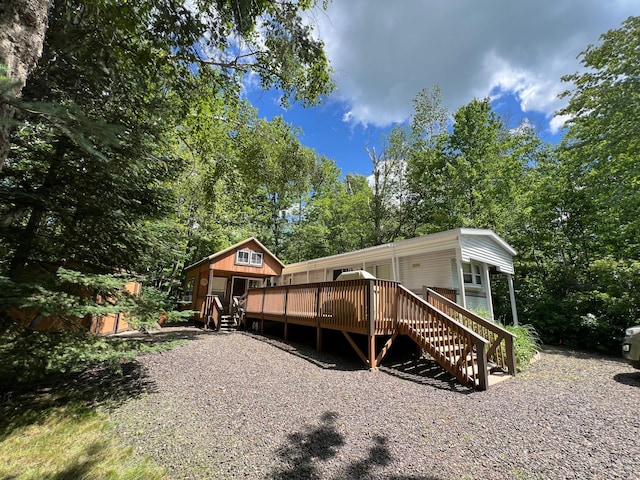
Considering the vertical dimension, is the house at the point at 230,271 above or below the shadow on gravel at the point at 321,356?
above

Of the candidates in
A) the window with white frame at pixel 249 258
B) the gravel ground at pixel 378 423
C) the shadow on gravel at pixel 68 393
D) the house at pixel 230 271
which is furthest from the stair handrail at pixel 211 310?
the shadow on gravel at pixel 68 393

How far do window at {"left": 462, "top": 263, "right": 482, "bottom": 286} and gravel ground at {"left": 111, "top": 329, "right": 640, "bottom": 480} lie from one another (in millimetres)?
4581

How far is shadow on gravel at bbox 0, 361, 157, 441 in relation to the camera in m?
4.05

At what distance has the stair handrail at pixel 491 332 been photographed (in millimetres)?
5762

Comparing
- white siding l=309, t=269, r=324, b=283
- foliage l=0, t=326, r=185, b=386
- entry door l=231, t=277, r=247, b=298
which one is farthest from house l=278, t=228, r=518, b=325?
entry door l=231, t=277, r=247, b=298

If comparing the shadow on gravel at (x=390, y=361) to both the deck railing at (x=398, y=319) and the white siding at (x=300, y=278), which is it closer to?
the deck railing at (x=398, y=319)

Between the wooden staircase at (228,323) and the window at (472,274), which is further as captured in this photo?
the wooden staircase at (228,323)

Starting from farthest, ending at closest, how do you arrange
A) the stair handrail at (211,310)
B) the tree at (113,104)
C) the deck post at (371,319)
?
the stair handrail at (211,310)
the deck post at (371,319)
the tree at (113,104)

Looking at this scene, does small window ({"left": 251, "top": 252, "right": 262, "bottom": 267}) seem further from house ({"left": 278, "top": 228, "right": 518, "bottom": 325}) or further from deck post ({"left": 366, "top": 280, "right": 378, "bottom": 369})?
deck post ({"left": 366, "top": 280, "right": 378, "bottom": 369})

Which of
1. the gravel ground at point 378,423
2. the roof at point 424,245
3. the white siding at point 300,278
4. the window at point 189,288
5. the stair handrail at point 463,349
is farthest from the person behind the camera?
the window at point 189,288

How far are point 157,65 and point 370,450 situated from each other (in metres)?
6.90

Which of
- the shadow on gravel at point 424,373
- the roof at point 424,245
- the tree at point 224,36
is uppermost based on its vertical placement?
the tree at point 224,36

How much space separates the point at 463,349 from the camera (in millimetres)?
5488

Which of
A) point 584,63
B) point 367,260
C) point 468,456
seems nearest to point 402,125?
point 584,63
